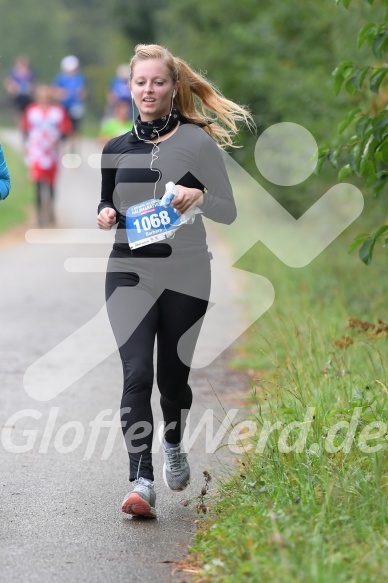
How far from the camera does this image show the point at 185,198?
5.36 meters

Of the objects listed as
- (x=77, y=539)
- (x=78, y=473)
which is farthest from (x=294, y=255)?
(x=77, y=539)

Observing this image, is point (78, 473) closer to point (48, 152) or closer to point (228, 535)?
point (228, 535)

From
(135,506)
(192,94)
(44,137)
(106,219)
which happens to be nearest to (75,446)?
(135,506)

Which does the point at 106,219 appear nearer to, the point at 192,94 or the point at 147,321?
the point at 147,321

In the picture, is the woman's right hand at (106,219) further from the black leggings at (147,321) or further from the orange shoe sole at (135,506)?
the orange shoe sole at (135,506)

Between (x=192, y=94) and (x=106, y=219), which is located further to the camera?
(x=192, y=94)

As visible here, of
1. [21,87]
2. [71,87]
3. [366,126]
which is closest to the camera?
[366,126]

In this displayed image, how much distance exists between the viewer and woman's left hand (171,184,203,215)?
Result: 5344 mm

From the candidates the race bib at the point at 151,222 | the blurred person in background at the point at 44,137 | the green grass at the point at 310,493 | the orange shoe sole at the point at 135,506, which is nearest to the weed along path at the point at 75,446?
the orange shoe sole at the point at 135,506

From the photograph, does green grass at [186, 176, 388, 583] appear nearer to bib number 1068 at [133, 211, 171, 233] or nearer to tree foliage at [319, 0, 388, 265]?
tree foliage at [319, 0, 388, 265]

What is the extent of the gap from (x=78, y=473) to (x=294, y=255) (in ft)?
28.2

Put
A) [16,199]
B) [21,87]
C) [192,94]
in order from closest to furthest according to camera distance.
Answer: [192,94], [16,199], [21,87]

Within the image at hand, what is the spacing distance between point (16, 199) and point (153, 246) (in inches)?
715

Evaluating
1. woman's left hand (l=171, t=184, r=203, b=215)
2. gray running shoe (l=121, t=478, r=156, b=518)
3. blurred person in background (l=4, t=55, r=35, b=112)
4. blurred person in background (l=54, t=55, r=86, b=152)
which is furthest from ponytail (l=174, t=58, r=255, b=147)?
blurred person in background (l=4, t=55, r=35, b=112)
